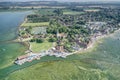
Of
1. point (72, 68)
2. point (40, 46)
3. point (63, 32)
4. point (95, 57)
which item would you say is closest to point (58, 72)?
point (72, 68)

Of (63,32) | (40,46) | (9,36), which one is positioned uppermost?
(63,32)

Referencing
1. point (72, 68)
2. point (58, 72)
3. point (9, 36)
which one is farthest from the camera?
point (9, 36)

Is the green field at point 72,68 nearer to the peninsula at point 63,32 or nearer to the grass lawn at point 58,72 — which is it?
the grass lawn at point 58,72

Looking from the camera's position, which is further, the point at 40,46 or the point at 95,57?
the point at 40,46

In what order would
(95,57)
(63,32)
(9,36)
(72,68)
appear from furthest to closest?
1. (63,32)
2. (9,36)
3. (95,57)
4. (72,68)

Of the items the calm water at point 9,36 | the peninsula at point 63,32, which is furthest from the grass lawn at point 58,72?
the calm water at point 9,36

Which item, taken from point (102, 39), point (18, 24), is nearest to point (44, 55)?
point (102, 39)

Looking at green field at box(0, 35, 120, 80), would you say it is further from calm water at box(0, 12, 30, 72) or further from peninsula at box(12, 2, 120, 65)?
calm water at box(0, 12, 30, 72)

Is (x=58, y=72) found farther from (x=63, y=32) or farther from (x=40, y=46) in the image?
(x=63, y=32)

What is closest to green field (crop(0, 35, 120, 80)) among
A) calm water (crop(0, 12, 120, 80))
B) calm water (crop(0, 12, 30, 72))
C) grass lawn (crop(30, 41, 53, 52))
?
calm water (crop(0, 12, 120, 80))

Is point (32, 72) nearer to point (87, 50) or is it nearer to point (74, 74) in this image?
point (74, 74)
